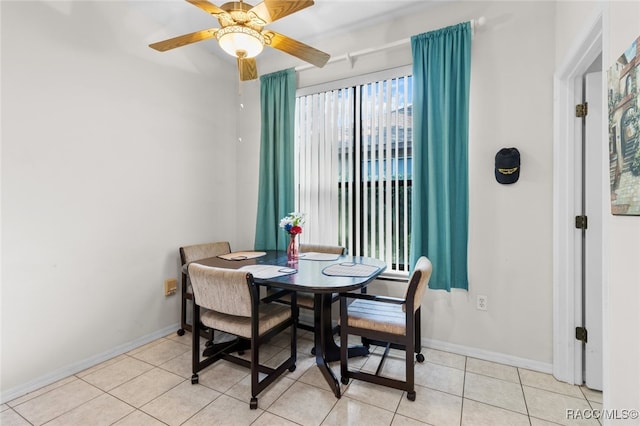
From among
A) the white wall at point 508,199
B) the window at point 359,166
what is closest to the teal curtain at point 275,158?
the window at point 359,166

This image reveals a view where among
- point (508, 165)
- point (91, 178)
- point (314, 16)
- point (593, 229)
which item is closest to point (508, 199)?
point (508, 165)

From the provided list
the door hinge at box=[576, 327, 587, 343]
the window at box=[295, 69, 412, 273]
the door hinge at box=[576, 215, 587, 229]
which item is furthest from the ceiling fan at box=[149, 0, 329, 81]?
the door hinge at box=[576, 327, 587, 343]

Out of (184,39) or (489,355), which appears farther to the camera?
(489,355)

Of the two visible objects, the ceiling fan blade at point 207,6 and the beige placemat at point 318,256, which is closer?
the ceiling fan blade at point 207,6

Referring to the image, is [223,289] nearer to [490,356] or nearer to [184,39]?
[184,39]

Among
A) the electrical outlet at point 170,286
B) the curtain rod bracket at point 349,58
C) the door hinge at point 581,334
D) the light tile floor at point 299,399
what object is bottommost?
the light tile floor at point 299,399

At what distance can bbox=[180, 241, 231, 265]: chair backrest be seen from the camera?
2822 mm

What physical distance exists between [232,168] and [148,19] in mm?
1612

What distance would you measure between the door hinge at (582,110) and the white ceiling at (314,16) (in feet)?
4.76

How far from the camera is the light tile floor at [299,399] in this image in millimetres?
1666

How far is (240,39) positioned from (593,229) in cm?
257

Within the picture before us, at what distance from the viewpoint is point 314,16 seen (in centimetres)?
268

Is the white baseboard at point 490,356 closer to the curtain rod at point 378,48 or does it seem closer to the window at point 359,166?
the window at point 359,166

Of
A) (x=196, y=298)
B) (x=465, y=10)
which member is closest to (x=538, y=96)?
(x=465, y=10)
